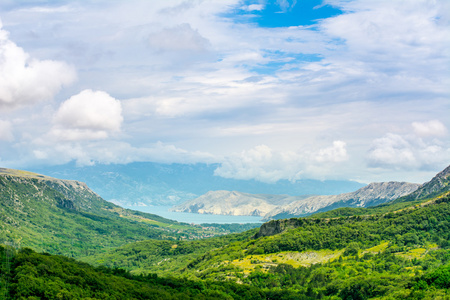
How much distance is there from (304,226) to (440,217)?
55.5m

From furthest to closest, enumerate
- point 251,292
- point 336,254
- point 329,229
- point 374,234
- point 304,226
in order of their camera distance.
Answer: point 304,226
point 329,229
point 374,234
point 336,254
point 251,292

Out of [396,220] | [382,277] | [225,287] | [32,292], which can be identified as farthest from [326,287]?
[32,292]

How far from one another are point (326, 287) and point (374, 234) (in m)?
53.8

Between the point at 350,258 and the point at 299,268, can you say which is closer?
the point at 299,268

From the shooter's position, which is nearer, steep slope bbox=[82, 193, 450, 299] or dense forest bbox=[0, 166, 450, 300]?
dense forest bbox=[0, 166, 450, 300]

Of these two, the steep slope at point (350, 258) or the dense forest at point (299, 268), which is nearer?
the dense forest at point (299, 268)

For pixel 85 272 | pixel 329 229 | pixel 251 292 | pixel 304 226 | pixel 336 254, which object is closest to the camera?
pixel 85 272

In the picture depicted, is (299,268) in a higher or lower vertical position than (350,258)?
lower

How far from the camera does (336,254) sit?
15112 cm

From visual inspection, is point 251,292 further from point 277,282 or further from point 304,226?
point 304,226

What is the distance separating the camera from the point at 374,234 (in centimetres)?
16200

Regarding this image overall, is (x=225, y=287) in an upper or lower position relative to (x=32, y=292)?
lower

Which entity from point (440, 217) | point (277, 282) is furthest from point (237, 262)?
point (440, 217)

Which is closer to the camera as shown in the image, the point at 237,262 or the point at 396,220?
the point at 237,262
